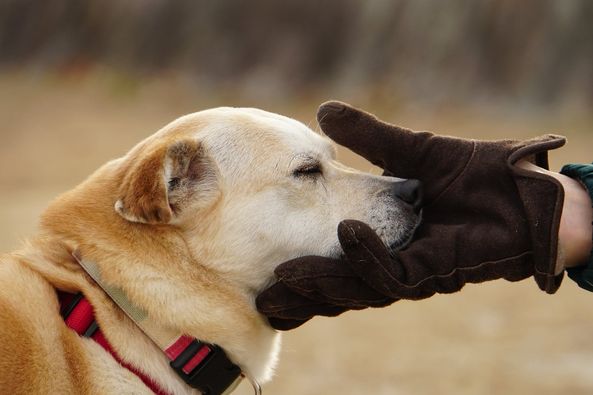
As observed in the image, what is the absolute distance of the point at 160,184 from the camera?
273cm

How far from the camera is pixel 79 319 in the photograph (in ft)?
8.71

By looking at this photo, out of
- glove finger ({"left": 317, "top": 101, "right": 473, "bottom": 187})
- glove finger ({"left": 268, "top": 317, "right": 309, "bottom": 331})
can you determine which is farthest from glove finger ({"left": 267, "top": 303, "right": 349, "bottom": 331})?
glove finger ({"left": 317, "top": 101, "right": 473, "bottom": 187})

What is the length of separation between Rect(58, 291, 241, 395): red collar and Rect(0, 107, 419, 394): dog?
21 mm

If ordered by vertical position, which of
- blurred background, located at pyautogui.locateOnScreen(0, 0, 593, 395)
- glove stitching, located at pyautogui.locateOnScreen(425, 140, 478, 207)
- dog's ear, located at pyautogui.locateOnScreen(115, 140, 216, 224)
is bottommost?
blurred background, located at pyautogui.locateOnScreen(0, 0, 593, 395)

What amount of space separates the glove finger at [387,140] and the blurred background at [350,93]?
3.04m

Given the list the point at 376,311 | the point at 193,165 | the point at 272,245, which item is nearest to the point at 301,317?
the point at 272,245

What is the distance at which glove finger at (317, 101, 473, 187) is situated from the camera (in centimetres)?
302

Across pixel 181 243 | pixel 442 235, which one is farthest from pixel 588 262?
pixel 181 243

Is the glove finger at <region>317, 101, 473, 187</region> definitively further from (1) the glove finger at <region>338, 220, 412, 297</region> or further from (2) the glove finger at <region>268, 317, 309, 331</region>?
(2) the glove finger at <region>268, 317, 309, 331</region>

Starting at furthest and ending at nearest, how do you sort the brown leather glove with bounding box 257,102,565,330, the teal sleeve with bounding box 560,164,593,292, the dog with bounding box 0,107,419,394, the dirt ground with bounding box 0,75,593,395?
the dirt ground with bounding box 0,75,593,395 → the teal sleeve with bounding box 560,164,593,292 → the brown leather glove with bounding box 257,102,565,330 → the dog with bounding box 0,107,419,394

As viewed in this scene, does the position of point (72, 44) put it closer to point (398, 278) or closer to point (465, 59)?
point (465, 59)

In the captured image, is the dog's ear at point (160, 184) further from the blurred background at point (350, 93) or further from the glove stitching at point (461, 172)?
the blurred background at point (350, 93)

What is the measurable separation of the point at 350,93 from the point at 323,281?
17908 mm

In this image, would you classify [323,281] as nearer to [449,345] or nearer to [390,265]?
[390,265]
